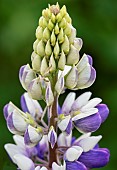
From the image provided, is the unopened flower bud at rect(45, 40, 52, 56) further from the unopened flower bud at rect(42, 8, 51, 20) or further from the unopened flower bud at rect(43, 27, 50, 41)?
the unopened flower bud at rect(42, 8, 51, 20)

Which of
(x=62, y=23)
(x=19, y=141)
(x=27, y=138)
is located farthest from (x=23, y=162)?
(x=62, y=23)

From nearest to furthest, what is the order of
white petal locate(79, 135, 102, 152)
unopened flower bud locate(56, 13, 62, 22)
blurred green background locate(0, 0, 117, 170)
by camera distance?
unopened flower bud locate(56, 13, 62, 22) → white petal locate(79, 135, 102, 152) → blurred green background locate(0, 0, 117, 170)

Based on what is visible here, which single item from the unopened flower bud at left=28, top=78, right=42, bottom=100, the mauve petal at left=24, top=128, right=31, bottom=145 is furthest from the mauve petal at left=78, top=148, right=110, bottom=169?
the unopened flower bud at left=28, top=78, right=42, bottom=100

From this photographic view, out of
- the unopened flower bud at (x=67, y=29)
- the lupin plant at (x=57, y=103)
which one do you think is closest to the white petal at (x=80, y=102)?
the lupin plant at (x=57, y=103)

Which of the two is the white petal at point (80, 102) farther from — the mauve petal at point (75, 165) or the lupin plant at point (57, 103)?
the mauve petal at point (75, 165)

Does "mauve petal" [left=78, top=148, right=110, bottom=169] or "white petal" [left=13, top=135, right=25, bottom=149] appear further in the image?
"white petal" [left=13, top=135, right=25, bottom=149]

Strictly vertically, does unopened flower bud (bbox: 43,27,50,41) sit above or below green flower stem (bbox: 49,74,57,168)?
above

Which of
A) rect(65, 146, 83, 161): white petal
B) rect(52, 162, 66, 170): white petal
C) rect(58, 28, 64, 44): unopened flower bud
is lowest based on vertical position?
rect(52, 162, 66, 170): white petal

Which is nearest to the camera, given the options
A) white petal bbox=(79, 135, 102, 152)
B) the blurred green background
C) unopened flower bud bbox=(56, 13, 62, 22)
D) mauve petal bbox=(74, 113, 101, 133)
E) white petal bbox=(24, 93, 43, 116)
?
unopened flower bud bbox=(56, 13, 62, 22)
